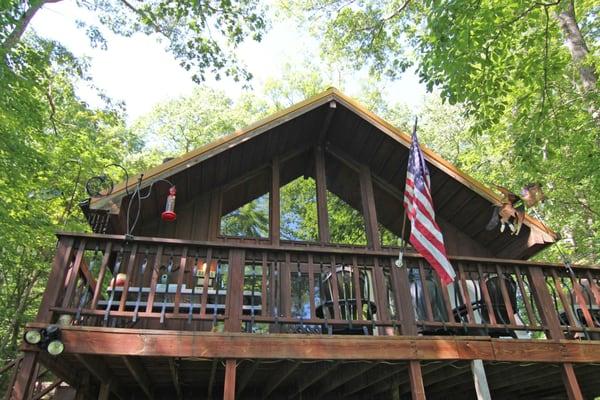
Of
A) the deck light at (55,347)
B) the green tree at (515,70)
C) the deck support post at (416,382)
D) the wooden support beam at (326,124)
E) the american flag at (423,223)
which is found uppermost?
the green tree at (515,70)

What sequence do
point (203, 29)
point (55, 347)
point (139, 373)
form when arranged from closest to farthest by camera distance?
point (55, 347) < point (139, 373) < point (203, 29)

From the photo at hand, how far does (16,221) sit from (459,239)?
31.7 ft

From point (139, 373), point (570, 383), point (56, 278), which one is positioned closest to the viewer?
point (56, 278)

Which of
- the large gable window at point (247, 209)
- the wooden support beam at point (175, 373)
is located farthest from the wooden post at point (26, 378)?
the large gable window at point (247, 209)

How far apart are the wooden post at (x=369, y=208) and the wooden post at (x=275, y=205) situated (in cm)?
150

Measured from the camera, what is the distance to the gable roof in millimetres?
5805

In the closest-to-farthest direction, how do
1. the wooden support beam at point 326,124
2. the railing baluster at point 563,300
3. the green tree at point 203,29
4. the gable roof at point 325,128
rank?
1. the railing baluster at point 563,300
2. the gable roof at point 325,128
3. the wooden support beam at point 326,124
4. the green tree at point 203,29

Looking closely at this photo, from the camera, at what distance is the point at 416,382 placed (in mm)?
4234

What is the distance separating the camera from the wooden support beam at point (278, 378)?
15.1 feet

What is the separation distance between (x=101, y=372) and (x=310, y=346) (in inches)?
97.7

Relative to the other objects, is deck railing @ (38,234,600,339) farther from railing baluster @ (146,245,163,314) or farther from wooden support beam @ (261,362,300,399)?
wooden support beam @ (261,362,300,399)

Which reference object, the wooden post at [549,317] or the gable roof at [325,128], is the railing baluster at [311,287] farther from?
the wooden post at [549,317]

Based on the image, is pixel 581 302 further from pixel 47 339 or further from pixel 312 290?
pixel 47 339

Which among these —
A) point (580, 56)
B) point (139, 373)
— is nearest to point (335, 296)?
point (139, 373)
